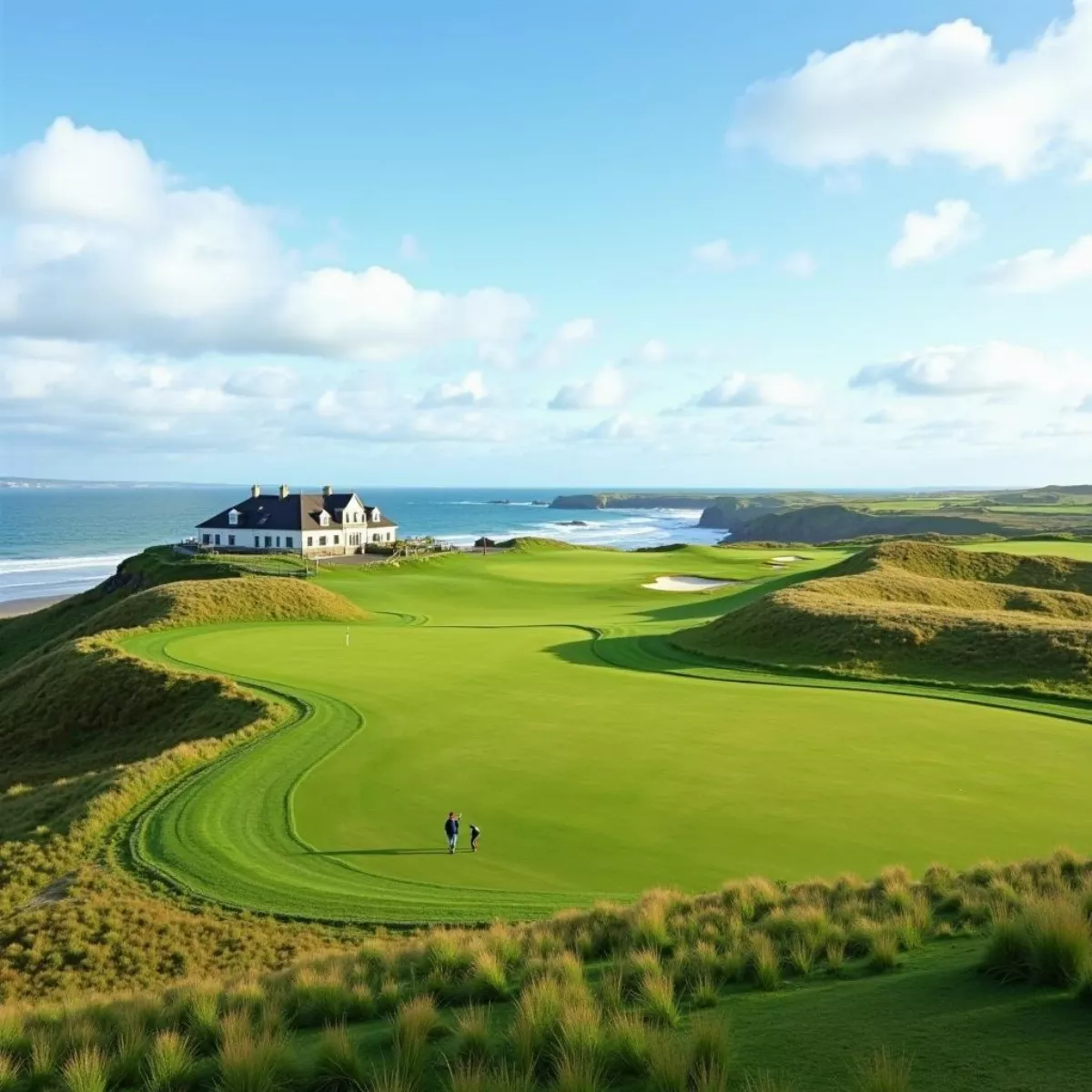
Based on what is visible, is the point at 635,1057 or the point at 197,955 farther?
the point at 197,955

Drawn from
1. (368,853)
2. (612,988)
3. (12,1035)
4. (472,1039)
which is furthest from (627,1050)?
(368,853)

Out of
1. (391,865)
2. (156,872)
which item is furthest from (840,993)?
(156,872)

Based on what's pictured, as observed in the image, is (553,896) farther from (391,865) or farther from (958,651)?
(958,651)

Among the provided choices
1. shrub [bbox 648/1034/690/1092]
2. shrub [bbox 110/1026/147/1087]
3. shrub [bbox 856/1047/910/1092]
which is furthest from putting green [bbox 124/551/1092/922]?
shrub [bbox 856/1047/910/1092]

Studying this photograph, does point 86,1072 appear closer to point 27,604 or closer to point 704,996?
point 704,996

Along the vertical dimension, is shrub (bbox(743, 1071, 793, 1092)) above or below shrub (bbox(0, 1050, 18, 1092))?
above

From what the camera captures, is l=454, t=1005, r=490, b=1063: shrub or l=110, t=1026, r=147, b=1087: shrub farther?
l=110, t=1026, r=147, b=1087: shrub

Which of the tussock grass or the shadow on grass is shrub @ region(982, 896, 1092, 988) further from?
the shadow on grass
